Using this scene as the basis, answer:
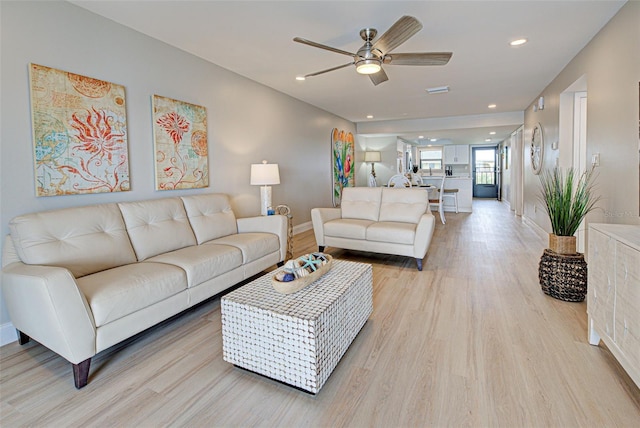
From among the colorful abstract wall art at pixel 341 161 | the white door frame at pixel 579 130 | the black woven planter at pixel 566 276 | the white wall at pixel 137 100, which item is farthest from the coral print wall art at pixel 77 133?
the white door frame at pixel 579 130

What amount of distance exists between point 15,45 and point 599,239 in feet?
12.8

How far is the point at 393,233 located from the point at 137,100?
9.57 feet

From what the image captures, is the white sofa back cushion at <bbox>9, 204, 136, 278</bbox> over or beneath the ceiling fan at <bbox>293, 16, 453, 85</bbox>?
beneath

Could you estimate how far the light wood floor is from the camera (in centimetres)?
150

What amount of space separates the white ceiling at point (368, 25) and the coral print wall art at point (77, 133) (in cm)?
64

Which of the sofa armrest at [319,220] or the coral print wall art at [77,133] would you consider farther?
the sofa armrest at [319,220]

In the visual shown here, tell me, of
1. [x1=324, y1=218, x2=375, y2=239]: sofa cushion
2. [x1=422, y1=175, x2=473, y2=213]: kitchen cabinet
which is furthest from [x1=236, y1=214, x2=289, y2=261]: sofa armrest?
[x1=422, y1=175, x2=473, y2=213]: kitchen cabinet

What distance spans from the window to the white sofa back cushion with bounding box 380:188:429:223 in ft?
31.1

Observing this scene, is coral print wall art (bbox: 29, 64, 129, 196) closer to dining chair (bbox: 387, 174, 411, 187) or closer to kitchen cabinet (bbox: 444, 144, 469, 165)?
dining chair (bbox: 387, 174, 411, 187)

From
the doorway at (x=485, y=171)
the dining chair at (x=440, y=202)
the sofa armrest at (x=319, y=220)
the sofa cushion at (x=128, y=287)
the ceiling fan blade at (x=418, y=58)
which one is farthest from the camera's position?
the doorway at (x=485, y=171)

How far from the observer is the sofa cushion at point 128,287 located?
1.83m

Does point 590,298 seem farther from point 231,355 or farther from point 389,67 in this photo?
point 389,67

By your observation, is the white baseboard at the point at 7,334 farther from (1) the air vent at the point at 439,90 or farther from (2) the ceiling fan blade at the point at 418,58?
(1) the air vent at the point at 439,90

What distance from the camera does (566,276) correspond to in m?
2.70
